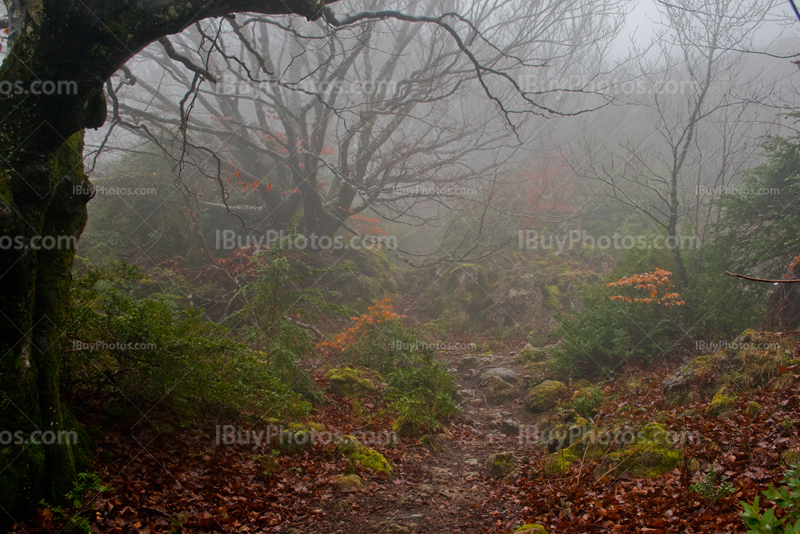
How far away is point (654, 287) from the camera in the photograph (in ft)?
27.8

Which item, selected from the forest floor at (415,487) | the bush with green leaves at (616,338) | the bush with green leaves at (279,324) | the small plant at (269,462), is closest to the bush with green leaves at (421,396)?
the forest floor at (415,487)

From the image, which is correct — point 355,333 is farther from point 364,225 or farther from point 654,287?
point 364,225

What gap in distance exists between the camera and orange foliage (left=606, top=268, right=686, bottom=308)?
8.23 m

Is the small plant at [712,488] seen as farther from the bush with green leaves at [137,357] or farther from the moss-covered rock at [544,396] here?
the bush with green leaves at [137,357]

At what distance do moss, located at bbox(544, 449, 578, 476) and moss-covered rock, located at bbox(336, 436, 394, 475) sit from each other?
1904 millimetres

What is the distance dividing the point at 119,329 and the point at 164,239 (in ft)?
30.7

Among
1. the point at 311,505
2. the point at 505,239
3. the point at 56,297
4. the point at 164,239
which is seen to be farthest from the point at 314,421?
the point at 505,239

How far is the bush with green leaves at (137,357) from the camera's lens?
13.6 ft

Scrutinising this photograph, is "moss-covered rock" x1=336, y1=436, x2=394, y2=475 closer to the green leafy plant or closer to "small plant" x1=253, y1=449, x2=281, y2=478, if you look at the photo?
"small plant" x1=253, y1=449, x2=281, y2=478

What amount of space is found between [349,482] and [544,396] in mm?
4349

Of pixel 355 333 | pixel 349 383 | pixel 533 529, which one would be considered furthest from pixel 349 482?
pixel 355 333

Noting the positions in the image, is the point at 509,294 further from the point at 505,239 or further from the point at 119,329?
the point at 119,329

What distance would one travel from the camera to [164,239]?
41.3 ft

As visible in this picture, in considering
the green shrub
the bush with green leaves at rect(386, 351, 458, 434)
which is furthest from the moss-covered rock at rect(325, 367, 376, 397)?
the green shrub
